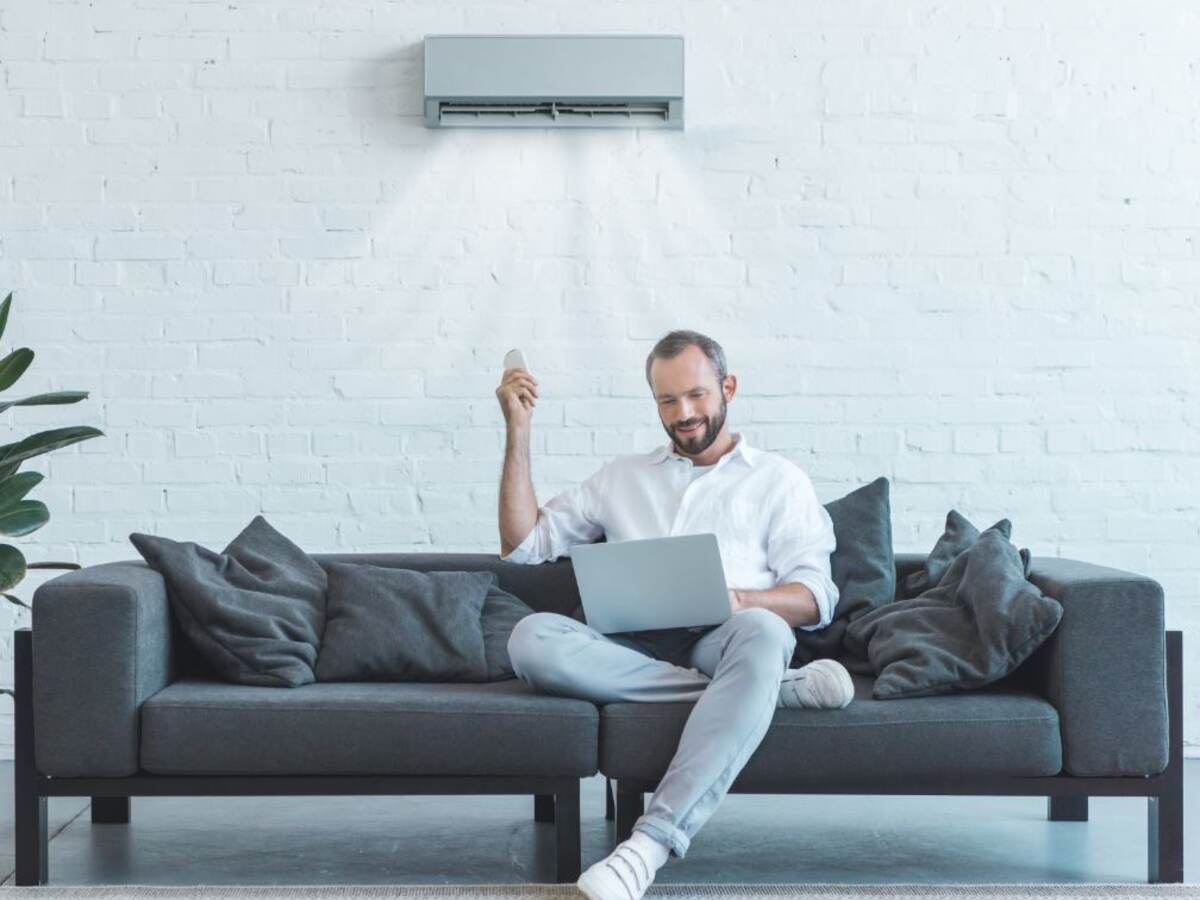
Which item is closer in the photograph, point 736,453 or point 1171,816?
point 1171,816

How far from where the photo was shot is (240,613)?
301cm

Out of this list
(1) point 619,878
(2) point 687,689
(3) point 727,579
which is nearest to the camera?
(1) point 619,878

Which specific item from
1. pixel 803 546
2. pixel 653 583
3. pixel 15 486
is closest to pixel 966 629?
pixel 803 546

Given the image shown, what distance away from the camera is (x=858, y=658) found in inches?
126

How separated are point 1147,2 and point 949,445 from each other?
141 cm

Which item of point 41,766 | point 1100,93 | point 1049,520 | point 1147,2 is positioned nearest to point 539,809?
point 41,766

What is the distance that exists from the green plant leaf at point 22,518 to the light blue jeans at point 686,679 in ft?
3.77

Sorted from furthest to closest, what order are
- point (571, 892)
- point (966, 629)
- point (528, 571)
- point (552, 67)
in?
1. point (552, 67)
2. point (528, 571)
3. point (966, 629)
4. point (571, 892)

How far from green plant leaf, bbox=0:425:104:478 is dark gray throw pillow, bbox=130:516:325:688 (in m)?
0.38

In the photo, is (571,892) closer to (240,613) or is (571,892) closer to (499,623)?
(499,623)

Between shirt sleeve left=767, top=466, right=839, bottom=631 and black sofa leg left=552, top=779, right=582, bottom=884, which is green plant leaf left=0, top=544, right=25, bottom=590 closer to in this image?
black sofa leg left=552, top=779, right=582, bottom=884

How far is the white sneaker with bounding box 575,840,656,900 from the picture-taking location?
251 centimetres

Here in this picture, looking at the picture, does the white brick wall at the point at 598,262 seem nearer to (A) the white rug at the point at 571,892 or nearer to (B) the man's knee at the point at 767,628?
(B) the man's knee at the point at 767,628

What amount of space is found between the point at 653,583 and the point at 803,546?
0.47 metres
